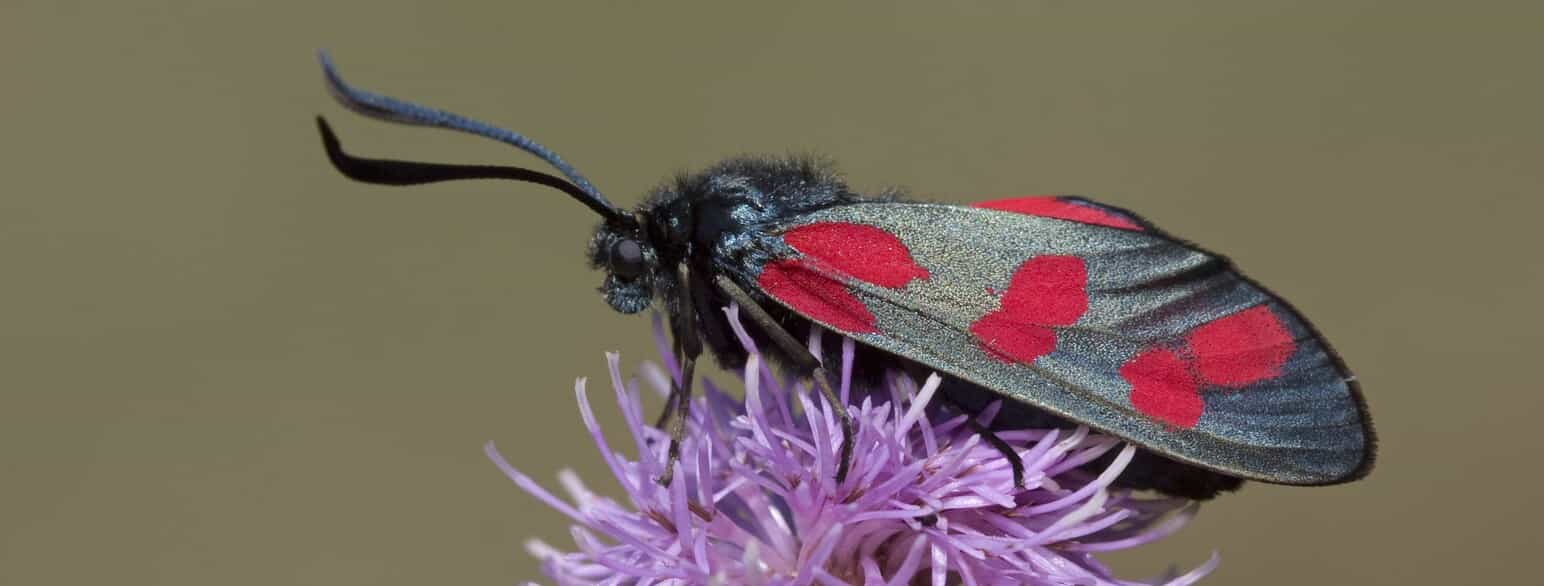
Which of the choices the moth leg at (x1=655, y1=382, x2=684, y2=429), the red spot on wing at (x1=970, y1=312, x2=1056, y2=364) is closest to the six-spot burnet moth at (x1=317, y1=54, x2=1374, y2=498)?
the red spot on wing at (x1=970, y1=312, x2=1056, y2=364)

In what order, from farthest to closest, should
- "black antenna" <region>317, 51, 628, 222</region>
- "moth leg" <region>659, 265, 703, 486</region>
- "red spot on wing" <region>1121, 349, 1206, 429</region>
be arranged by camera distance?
"moth leg" <region>659, 265, 703, 486</region>, "red spot on wing" <region>1121, 349, 1206, 429</region>, "black antenna" <region>317, 51, 628, 222</region>

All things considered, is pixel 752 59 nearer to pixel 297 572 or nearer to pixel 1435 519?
pixel 297 572

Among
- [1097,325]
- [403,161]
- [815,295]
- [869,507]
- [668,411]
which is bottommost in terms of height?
[869,507]

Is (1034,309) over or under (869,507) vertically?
over

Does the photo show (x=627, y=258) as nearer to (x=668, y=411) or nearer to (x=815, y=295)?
(x=815, y=295)

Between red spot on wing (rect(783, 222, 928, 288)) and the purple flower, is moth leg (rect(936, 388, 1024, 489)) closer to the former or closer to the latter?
the purple flower

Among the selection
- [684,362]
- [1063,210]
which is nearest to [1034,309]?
[1063,210]

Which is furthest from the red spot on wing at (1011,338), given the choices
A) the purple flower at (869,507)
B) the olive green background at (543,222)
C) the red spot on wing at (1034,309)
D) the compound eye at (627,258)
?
the olive green background at (543,222)
